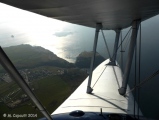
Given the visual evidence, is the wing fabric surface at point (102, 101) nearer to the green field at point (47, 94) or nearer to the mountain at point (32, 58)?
the green field at point (47, 94)

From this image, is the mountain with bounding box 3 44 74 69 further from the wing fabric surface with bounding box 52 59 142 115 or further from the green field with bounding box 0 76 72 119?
the wing fabric surface with bounding box 52 59 142 115

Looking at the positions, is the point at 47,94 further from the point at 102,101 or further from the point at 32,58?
the point at 32,58

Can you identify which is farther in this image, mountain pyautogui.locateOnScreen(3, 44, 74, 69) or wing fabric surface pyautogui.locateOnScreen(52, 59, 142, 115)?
mountain pyautogui.locateOnScreen(3, 44, 74, 69)

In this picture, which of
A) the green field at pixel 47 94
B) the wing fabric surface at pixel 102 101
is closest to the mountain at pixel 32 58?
the green field at pixel 47 94

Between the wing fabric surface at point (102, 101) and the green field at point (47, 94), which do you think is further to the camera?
the green field at point (47, 94)

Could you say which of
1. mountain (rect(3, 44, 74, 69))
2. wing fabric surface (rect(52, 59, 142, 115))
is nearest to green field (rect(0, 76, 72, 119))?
mountain (rect(3, 44, 74, 69))

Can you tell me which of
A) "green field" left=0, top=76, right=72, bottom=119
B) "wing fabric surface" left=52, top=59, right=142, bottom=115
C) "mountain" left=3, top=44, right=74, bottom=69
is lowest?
"green field" left=0, top=76, right=72, bottom=119

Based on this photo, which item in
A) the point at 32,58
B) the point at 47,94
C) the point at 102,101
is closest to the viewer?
the point at 102,101

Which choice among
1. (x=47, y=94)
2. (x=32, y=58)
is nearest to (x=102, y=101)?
(x=47, y=94)

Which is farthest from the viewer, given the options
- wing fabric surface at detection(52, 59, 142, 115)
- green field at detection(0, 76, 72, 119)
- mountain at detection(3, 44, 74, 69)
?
mountain at detection(3, 44, 74, 69)

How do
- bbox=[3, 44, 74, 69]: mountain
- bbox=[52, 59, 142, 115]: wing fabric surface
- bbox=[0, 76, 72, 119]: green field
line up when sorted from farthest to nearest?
bbox=[3, 44, 74, 69]: mountain < bbox=[0, 76, 72, 119]: green field < bbox=[52, 59, 142, 115]: wing fabric surface
